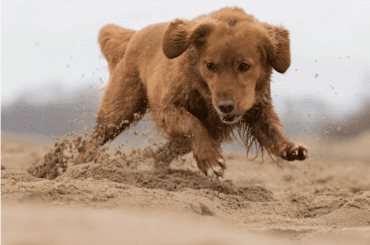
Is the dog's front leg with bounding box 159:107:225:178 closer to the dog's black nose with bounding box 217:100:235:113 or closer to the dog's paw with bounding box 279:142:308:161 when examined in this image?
the dog's black nose with bounding box 217:100:235:113

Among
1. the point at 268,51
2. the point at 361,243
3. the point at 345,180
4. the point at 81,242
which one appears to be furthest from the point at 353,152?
the point at 81,242

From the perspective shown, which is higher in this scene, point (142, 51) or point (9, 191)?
point (142, 51)

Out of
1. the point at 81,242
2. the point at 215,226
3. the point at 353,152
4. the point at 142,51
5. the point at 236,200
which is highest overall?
the point at 142,51

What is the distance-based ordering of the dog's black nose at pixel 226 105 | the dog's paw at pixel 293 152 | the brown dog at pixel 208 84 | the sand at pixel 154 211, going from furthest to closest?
the dog's paw at pixel 293 152, the brown dog at pixel 208 84, the dog's black nose at pixel 226 105, the sand at pixel 154 211

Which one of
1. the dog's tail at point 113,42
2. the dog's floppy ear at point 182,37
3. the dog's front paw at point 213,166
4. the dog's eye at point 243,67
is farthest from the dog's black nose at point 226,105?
the dog's tail at point 113,42

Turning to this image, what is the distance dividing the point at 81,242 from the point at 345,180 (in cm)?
513

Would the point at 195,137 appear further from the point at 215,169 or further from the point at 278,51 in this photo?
the point at 278,51

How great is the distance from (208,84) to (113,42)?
2.35 meters

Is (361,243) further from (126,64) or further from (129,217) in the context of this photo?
(126,64)

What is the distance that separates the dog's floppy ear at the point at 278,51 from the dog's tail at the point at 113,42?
232cm

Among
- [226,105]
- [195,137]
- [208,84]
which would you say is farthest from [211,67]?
[195,137]

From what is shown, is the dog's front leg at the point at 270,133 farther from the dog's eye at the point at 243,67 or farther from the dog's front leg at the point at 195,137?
the dog's eye at the point at 243,67

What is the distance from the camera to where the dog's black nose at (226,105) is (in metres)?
3.63

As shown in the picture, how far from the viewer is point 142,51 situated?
512 cm
